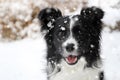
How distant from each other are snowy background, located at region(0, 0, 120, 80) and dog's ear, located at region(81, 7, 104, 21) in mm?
1960

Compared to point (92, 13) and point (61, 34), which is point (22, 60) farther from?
point (92, 13)


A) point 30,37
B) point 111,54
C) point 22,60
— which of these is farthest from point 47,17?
point 30,37

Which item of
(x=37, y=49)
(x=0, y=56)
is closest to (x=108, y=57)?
(x=37, y=49)

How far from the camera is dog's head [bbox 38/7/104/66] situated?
6.99 metres

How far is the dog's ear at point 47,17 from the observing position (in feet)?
23.9

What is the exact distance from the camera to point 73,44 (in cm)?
690

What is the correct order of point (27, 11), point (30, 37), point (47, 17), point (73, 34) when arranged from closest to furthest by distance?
point (73, 34) → point (47, 17) → point (30, 37) → point (27, 11)

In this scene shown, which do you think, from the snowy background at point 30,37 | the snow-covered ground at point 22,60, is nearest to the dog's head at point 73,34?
the snow-covered ground at point 22,60

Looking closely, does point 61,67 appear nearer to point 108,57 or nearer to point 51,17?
point 51,17

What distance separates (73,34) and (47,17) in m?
0.54

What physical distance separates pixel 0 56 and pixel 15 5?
4.89ft

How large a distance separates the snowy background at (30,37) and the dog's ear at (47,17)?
Result: 1819 mm

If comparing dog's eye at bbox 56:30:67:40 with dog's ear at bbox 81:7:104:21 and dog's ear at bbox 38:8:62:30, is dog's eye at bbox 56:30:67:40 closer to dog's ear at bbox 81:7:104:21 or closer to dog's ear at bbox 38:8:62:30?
dog's ear at bbox 38:8:62:30

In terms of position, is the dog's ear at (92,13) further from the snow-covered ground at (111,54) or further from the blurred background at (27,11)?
the blurred background at (27,11)
